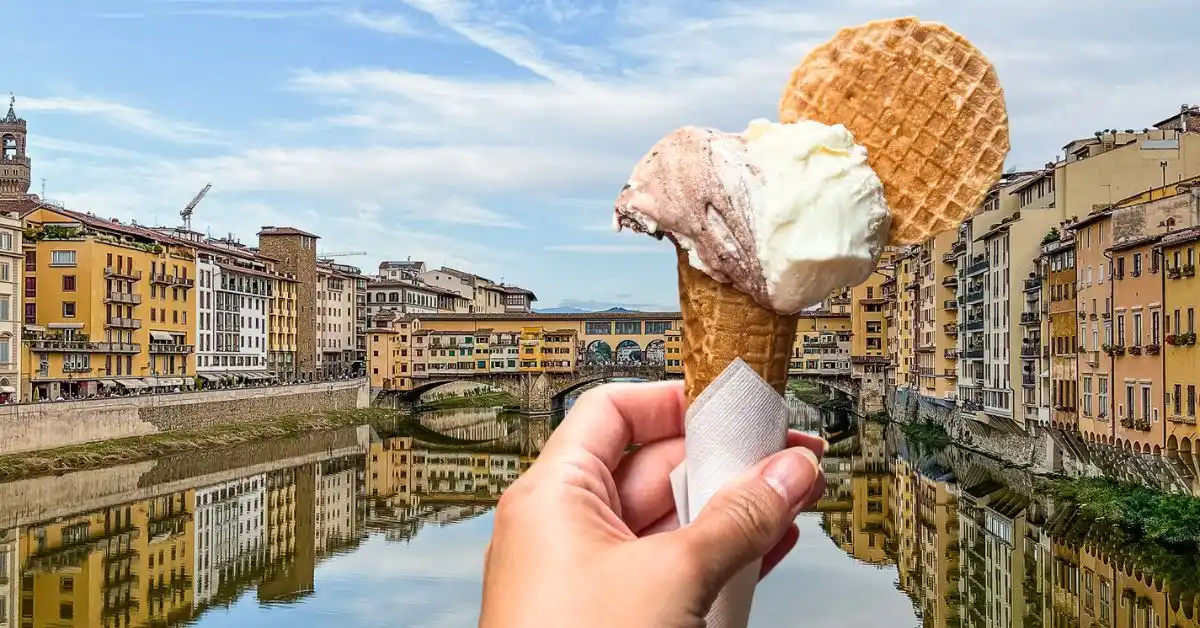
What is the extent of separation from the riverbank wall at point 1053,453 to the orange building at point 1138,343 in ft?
1.48

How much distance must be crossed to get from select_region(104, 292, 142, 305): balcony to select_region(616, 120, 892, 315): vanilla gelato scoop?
151 feet

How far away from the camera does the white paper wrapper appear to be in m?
2.83

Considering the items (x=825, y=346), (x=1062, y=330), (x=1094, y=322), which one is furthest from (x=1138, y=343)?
(x=825, y=346)

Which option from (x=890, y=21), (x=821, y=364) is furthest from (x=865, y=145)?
(x=821, y=364)

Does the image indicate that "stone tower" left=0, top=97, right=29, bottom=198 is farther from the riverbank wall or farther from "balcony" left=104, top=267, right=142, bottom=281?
the riverbank wall

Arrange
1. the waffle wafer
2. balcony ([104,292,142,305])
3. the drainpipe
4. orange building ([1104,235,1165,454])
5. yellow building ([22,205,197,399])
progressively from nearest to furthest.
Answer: the waffle wafer < orange building ([1104,235,1165,454]) < the drainpipe < yellow building ([22,205,197,399]) < balcony ([104,292,142,305])

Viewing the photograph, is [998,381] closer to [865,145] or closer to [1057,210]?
Answer: [1057,210]

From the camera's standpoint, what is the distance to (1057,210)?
104 ft

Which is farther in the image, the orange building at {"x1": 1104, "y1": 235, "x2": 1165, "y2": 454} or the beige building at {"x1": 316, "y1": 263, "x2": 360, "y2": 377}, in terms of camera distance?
the beige building at {"x1": 316, "y1": 263, "x2": 360, "y2": 377}

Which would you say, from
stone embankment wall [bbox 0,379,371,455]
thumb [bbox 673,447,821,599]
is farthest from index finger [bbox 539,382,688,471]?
stone embankment wall [bbox 0,379,371,455]

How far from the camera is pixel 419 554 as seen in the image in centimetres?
2502

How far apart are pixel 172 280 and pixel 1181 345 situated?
41.5 metres

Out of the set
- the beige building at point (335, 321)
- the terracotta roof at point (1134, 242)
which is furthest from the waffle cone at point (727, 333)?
the beige building at point (335, 321)

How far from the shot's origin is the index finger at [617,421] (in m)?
2.83
